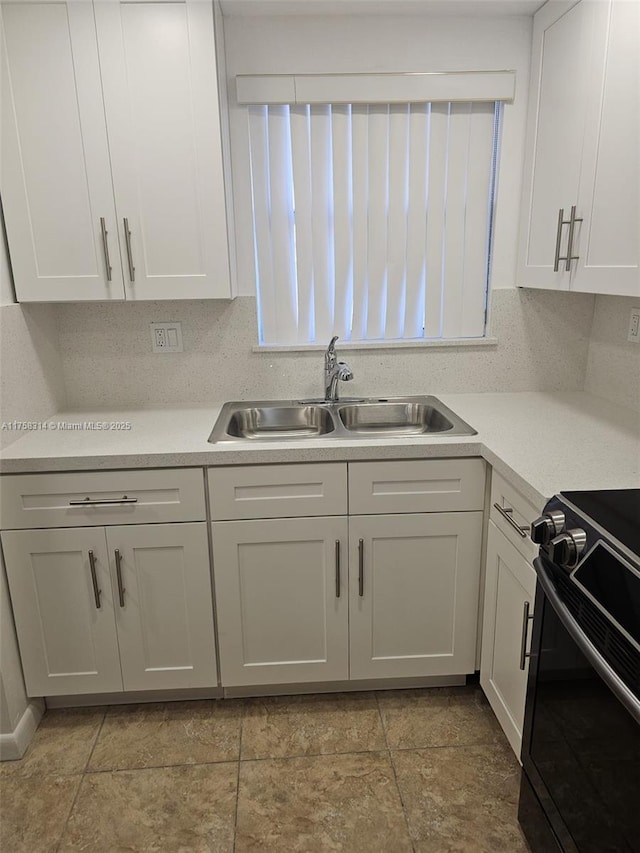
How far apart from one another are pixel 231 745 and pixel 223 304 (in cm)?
156

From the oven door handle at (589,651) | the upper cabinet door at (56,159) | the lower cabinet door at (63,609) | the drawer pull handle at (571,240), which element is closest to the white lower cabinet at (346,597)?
the lower cabinet door at (63,609)

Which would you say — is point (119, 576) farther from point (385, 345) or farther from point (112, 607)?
point (385, 345)

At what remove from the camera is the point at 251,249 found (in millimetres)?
2150

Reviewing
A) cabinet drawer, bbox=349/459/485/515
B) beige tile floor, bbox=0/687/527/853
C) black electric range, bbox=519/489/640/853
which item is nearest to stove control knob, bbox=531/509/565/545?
black electric range, bbox=519/489/640/853

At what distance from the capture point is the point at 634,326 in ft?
6.44

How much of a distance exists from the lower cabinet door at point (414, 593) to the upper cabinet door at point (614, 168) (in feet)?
2.75

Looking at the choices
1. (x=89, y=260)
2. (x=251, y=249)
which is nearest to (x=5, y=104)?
(x=89, y=260)

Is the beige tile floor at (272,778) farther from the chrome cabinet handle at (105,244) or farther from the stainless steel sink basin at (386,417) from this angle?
the chrome cabinet handle at (105,244)

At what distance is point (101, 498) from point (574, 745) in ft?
4.56

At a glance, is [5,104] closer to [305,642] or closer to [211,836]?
[305,642]

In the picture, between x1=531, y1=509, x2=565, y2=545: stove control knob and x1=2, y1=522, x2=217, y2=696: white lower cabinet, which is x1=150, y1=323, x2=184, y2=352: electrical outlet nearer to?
x1=2, y1=522, x2=217, y2=696: white lower cabinet

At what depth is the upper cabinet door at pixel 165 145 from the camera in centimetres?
168

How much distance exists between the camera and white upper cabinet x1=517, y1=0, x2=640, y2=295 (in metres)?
1.48

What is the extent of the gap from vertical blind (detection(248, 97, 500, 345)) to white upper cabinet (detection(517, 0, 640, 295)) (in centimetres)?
21
